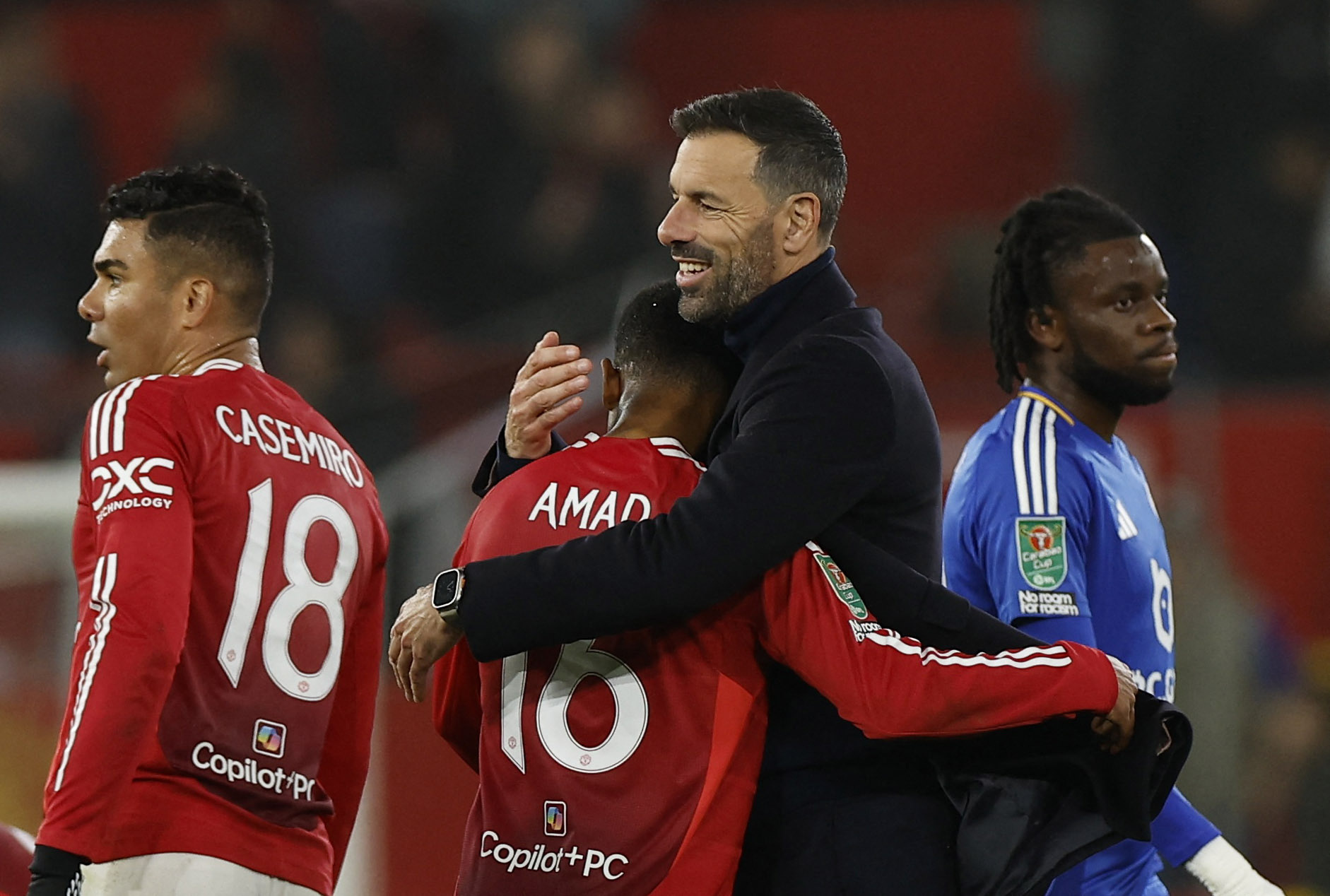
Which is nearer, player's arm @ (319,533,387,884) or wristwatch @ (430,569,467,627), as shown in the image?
wristwatch @ (430,569,467,627)

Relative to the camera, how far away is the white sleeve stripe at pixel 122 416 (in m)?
3.22

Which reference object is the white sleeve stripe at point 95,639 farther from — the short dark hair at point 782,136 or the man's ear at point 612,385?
the short dark hair at point 782,136

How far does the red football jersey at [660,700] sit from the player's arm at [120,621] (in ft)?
1.81

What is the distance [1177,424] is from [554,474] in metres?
5.26

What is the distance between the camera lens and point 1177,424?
25.2ft

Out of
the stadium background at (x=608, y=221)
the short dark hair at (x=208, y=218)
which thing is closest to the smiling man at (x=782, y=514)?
the short dark hair at (x=208, y=218)

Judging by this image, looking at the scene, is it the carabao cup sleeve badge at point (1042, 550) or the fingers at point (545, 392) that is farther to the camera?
the carabao cup sleeve badge at point (1042, 550)

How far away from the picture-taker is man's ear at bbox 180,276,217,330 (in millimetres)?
3611

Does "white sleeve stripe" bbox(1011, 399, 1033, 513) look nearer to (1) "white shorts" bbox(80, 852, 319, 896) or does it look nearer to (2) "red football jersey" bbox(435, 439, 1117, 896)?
(2) "red football jersey" bbox(435, 439, 1117, 896)

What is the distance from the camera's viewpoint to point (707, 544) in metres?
2.76

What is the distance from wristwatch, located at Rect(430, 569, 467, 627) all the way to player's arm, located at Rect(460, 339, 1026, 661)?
2 cm

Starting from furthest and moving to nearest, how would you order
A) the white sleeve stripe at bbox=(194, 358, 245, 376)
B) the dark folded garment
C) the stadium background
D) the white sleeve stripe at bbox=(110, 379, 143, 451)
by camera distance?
the stadium background
the white sleeve stripe at bbox=(194, 358, 245, 376)
the white sleeve stripe at bbox=(110, 379, 143, 451)
the dark folded garment

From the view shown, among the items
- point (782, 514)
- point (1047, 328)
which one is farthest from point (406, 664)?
point (1047, 328)

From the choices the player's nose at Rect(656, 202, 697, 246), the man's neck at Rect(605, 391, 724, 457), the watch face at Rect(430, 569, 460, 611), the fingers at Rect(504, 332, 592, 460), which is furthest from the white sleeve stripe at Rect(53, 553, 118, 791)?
the player's nose at Rect(656, 202, 697, 246)
